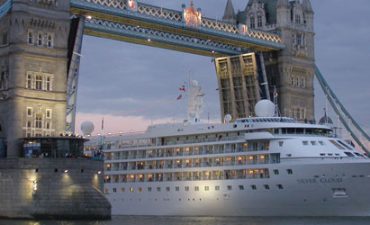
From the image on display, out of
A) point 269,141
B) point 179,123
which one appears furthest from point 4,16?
point 269,141

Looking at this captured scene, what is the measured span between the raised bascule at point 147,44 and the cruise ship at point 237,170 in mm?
12204

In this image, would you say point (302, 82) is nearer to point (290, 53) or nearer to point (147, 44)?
A: point (290, 53)

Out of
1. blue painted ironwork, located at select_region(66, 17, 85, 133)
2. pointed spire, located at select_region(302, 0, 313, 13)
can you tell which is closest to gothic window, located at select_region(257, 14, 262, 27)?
pointed spire, located at select_region(302, 0, 313, 13)

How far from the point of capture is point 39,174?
61.0 meters

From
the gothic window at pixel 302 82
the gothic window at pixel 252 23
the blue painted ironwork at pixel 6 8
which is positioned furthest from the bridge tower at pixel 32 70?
→ the gothic window at pixel 302 82

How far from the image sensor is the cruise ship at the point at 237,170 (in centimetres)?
6600

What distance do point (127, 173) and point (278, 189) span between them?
20.0m

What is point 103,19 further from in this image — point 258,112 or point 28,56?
point 258,112

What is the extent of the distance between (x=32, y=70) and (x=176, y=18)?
2090 cm

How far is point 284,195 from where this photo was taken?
68.1 metres

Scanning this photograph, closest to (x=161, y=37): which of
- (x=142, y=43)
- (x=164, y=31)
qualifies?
(x=164, y=31)

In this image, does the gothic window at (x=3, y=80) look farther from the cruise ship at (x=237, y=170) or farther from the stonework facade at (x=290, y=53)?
the stonework facade at (x=290, y=53)

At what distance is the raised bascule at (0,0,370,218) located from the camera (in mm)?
65812

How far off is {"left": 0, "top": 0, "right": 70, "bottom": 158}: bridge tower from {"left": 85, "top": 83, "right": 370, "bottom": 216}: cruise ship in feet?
49.2
